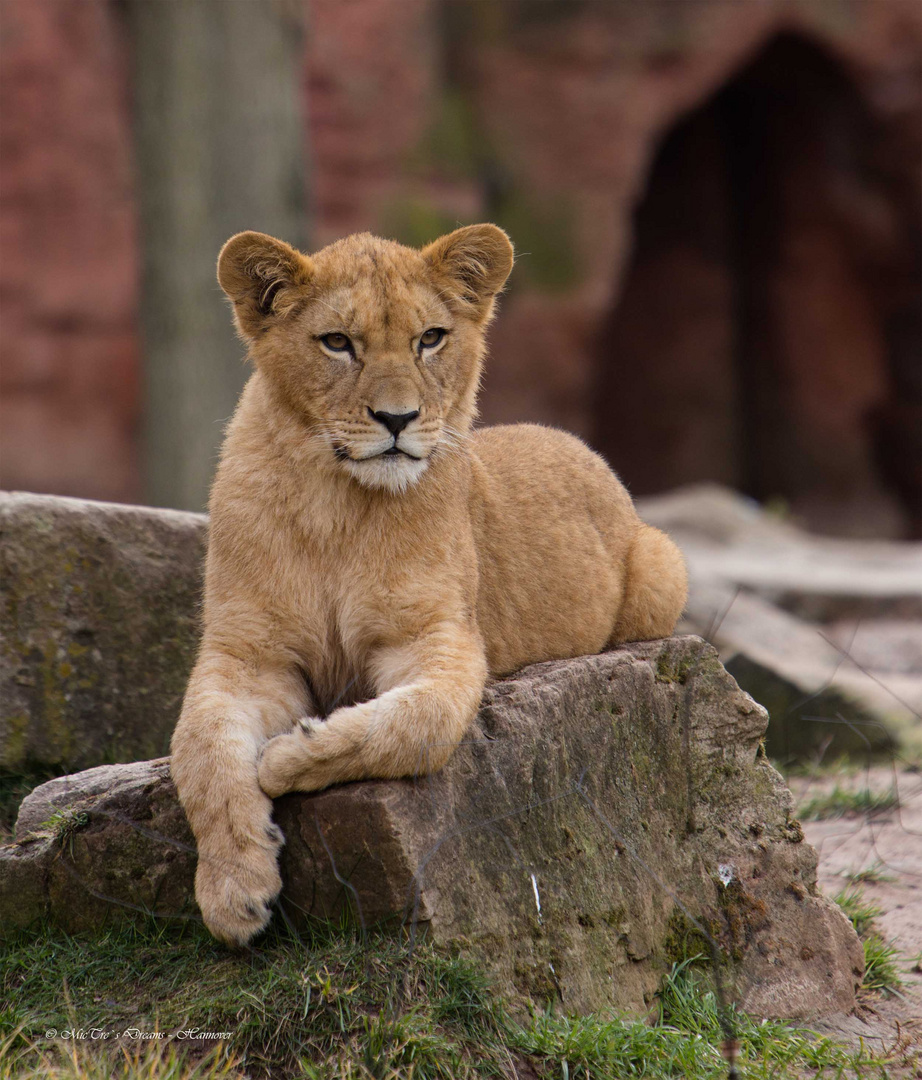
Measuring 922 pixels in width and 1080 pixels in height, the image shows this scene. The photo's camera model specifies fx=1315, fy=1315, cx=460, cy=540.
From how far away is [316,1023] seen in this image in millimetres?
3459

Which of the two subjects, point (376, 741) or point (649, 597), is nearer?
point (376, 741)

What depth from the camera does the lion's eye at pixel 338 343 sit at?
407cm

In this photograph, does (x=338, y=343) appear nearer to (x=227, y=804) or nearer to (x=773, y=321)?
(x=227, y=804)

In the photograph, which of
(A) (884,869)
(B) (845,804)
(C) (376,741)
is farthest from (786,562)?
(C) (376,741)

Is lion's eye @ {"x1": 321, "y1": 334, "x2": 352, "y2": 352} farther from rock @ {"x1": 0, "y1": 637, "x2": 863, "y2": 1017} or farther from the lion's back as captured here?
rock @ {"x1": 0, "y1": 637, "x2": 863, "y2": 1017}

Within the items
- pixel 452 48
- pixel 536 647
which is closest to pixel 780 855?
pixel 536 647

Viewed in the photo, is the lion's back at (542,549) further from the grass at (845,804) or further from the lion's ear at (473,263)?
the grass at (845,804)

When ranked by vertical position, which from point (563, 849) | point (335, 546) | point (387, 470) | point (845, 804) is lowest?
A: point (845, 804)

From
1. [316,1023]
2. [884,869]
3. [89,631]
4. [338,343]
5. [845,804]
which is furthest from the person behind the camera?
[845,804]

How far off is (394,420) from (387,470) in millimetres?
166

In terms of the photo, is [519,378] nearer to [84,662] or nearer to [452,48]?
[452,48]

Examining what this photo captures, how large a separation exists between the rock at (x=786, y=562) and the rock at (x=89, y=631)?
5.07 meters

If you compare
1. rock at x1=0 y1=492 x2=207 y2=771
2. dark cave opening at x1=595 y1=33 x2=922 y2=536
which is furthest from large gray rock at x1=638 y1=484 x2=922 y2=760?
dark cave opening at x1=595 y1=33 x2=922 y2=536

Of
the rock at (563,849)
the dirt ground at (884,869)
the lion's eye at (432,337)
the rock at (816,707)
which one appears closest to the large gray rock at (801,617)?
the rock at (816,707)
